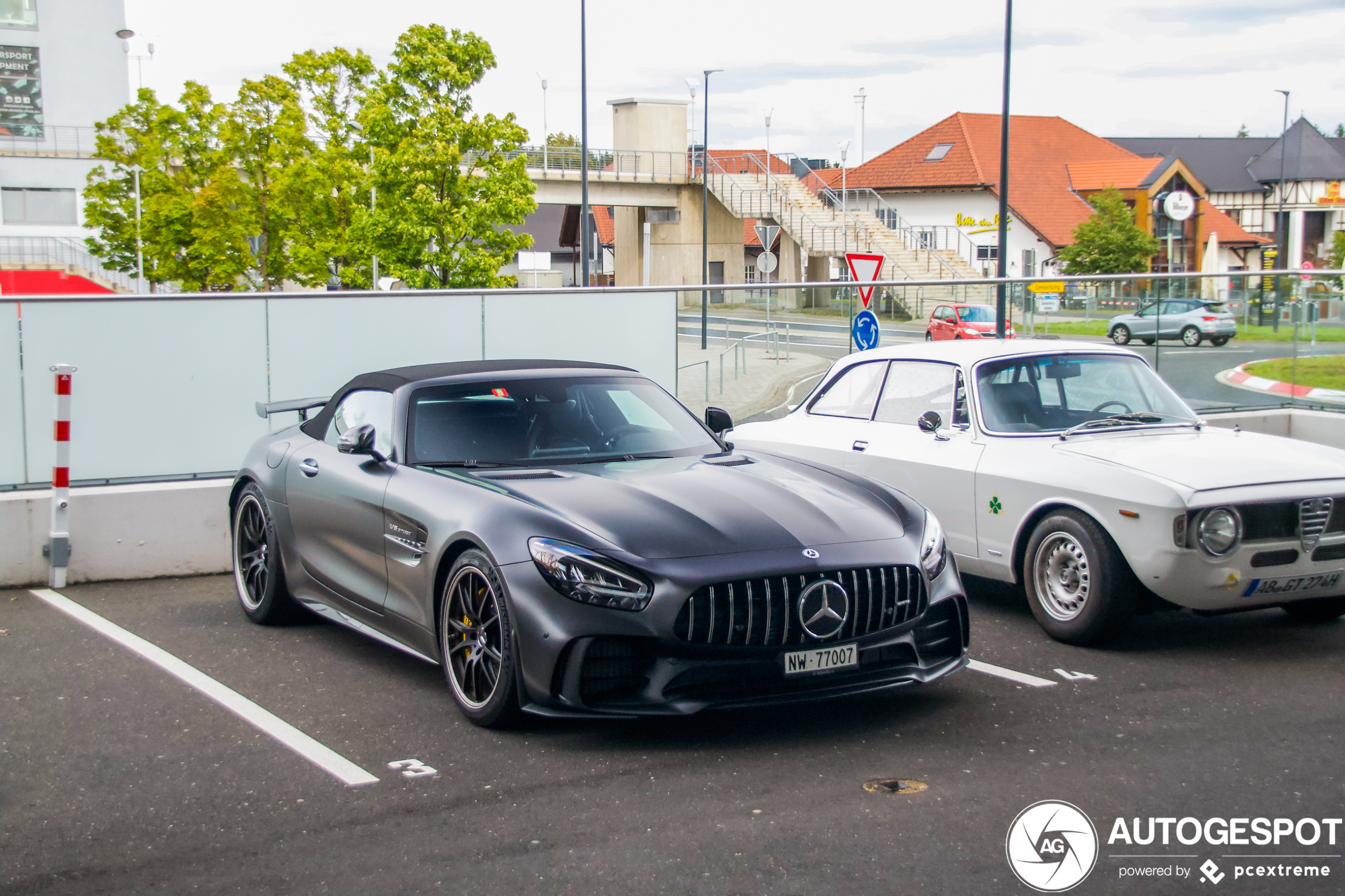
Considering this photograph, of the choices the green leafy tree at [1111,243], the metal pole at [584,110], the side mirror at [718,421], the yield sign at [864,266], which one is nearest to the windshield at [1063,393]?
the side mirror at [718,421]

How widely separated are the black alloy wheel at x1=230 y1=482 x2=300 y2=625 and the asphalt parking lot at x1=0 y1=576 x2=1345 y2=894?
0.50 metres

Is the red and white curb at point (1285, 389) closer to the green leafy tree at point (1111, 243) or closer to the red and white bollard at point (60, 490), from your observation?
the red and white bollard at point (60, 490)

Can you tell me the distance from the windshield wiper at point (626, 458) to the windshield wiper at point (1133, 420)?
7.92 ft

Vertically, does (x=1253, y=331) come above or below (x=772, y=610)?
above

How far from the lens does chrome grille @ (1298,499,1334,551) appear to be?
20.9 feet

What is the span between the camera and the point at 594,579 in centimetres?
496

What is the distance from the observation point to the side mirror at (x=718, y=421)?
7055 millimetres

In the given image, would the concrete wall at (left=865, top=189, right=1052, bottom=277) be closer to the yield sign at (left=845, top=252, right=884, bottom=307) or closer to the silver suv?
the yield sign at (left=845, top=252, right=884, bottom=307)

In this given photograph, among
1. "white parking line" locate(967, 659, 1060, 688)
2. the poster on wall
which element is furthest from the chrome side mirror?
the poster on wall

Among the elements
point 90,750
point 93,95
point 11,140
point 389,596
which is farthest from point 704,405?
point 93,95

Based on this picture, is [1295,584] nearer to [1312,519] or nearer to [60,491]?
[1312,519]

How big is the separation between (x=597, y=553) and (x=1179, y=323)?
8442 millimetres

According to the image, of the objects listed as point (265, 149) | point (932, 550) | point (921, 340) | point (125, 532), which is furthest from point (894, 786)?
point (265, 149)

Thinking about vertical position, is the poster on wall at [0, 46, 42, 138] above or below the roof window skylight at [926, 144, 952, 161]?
above
